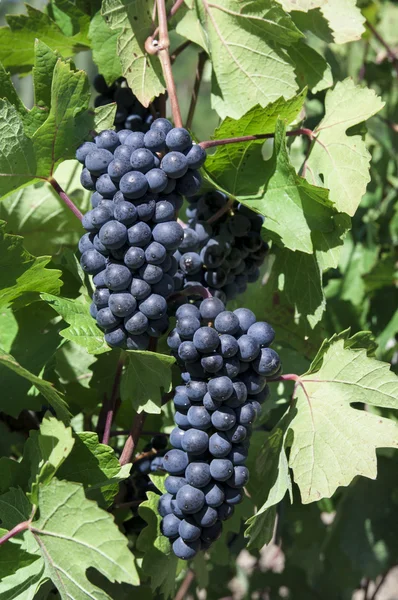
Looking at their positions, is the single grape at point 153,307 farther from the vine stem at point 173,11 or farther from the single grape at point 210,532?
the vine stem at point 173,11

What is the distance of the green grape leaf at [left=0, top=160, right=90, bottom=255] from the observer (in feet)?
4.44

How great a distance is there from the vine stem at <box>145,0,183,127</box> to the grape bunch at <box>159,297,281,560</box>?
337 millimetres

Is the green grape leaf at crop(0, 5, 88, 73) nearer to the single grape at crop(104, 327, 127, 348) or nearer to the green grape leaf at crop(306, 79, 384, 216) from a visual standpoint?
the green grape leaf at crop(306, 79, 384, 216)

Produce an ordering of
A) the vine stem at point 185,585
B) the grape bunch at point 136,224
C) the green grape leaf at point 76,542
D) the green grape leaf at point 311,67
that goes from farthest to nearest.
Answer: the vine stem at point 185,585
the green grape leaf at point 311,67
the grape bunch at point 136,224
the green grape leaf at point 76,542

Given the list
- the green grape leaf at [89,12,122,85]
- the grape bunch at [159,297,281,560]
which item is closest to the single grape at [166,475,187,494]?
the grape bunch at [159,297,281,560]

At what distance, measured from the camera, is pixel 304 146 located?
181 cm

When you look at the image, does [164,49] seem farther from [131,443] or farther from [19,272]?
[131,443]

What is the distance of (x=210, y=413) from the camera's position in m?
0.95

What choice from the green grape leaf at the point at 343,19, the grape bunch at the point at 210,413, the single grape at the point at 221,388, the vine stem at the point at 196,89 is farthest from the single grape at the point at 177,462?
the green grape leaf at the point at 343,19

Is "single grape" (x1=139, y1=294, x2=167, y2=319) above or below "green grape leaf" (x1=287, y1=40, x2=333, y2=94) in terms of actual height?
below

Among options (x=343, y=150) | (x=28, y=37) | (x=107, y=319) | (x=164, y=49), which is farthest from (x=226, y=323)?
(x=28, y=37)

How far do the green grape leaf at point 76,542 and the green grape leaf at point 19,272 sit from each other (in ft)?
0.97

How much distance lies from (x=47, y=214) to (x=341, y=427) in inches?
28.8

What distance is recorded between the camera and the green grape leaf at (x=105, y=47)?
1.19m
